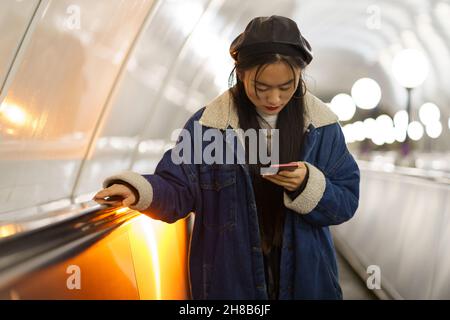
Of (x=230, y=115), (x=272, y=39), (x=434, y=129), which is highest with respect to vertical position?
(x=434, y=129)

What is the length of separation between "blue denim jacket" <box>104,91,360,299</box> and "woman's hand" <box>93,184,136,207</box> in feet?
0.13

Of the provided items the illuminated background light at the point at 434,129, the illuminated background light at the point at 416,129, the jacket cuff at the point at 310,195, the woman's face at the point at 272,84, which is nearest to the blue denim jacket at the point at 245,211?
the jacket cuff at the point at 310,195

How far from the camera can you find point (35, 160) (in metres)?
5.92

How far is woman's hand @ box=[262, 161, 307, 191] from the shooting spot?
2.49 meters

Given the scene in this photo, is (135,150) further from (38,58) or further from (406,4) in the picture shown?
(406,4)

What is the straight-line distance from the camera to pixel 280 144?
2713 mm

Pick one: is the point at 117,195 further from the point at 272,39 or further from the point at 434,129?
the point at 434,129

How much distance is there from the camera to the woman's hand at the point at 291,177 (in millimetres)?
2492

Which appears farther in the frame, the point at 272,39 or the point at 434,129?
the point at 434,129

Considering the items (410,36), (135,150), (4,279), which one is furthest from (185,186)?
(410,36)

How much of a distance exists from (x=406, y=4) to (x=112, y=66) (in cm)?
1302

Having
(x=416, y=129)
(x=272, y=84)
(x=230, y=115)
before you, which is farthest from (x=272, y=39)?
(x=416, y=129)

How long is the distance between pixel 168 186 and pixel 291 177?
506 mm

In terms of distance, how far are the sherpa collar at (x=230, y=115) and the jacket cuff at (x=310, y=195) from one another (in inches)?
10.2
